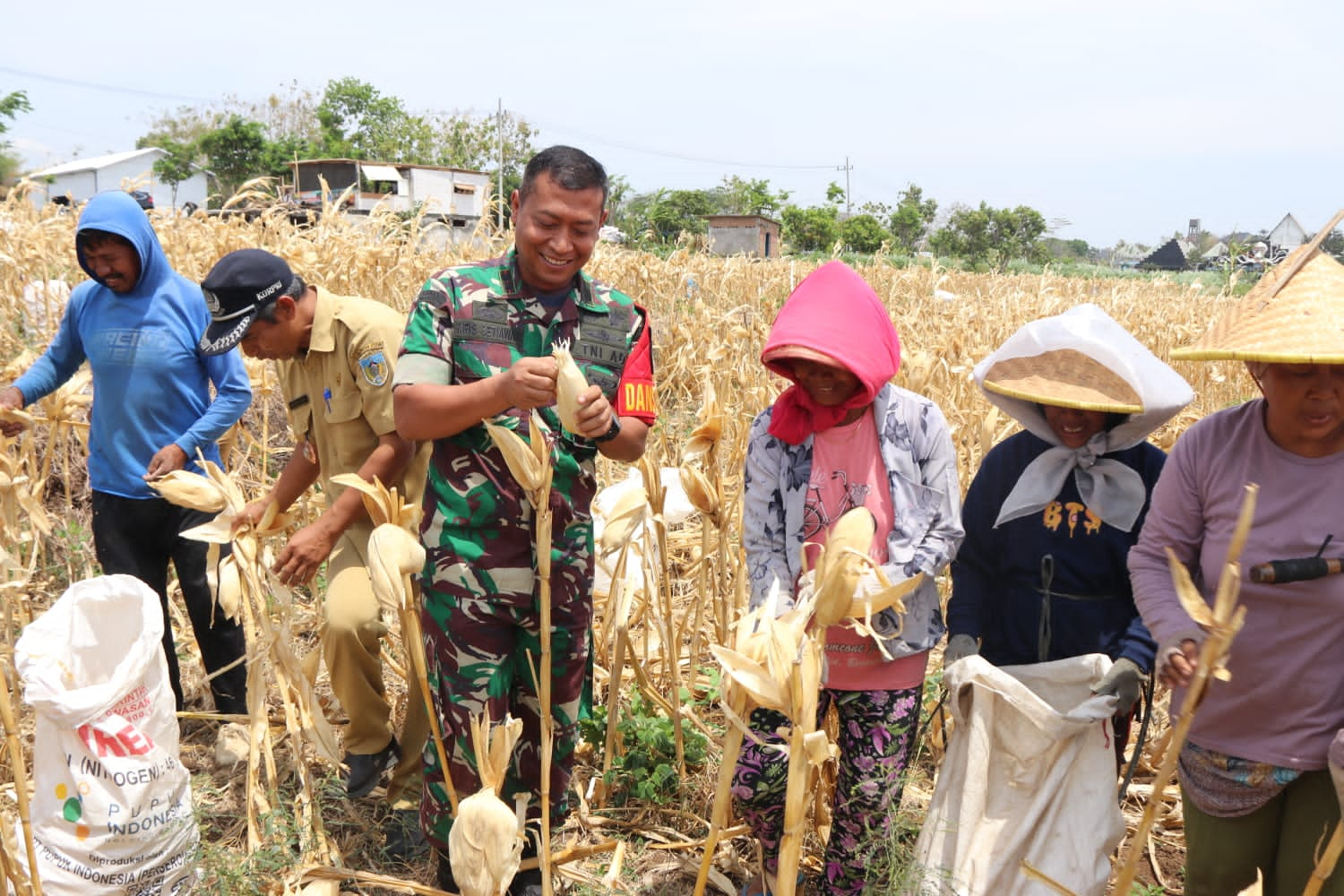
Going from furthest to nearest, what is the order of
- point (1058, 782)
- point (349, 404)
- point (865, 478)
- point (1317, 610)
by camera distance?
1. point (349, 404)
2. point (865, 478)
3. point (1058, 782)
4. point (1317, 610)

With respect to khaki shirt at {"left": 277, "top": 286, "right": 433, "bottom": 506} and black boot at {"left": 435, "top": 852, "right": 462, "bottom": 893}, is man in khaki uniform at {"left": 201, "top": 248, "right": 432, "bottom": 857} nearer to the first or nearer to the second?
khaki shirt at {"left": 277, "top": 286, "right": 433, "bottom": 506}

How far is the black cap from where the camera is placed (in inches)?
87.4

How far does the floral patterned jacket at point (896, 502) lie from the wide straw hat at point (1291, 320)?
1.75ft

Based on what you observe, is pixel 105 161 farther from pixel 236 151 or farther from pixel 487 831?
pixel 487 831

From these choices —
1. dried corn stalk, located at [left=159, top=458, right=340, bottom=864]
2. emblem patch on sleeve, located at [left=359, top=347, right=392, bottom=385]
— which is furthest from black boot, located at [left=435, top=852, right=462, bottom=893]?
emblem patch on sleeve, located at [left=359, top=347, right=392, bottom=385]

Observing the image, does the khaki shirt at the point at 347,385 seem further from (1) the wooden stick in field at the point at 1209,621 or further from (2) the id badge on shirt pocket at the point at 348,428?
(1) the wooden stick in field at the point at 1209,621

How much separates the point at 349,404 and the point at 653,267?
619cm

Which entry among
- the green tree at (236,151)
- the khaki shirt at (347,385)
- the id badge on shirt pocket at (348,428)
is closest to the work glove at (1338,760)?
the khaki shirt at (347,385)

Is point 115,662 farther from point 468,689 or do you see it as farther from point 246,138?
point 246,138

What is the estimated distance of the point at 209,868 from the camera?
201 cm

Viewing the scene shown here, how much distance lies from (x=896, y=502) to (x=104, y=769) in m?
1.63

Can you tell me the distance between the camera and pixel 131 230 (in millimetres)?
2672

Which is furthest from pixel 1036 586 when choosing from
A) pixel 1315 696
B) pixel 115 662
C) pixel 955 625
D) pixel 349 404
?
Answer: pixel 115 662

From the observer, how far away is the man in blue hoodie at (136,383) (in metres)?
2.71
